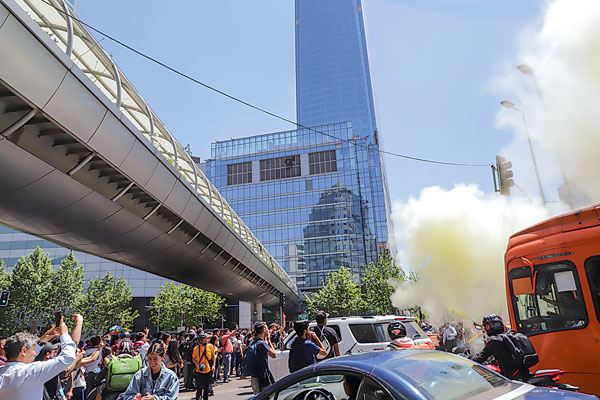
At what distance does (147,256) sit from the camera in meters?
14.4

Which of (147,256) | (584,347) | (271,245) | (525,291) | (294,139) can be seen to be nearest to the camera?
(584,347)

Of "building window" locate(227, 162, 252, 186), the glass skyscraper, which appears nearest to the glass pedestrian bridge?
the glass skyscraper

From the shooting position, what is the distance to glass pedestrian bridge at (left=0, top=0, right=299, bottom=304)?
257 inches

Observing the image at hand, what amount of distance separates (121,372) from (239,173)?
7126cm

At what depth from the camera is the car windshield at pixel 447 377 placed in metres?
2.83

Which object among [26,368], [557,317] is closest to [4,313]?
[26,368]

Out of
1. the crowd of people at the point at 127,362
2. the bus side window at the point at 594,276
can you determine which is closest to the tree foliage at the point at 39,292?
the crowd of people at the point at 127,362

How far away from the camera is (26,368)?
307 centimetres

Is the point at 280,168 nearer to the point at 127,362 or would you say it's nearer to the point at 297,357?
the point at 297,357

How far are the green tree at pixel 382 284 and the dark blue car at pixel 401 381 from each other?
3585cm

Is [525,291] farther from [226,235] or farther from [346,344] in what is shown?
[226,235]

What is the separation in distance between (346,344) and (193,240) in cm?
840

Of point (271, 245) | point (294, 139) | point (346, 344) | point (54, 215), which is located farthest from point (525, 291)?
point (294, 139)

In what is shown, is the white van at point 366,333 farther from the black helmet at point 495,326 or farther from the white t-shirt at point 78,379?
the white t-shirt at point 78,379
